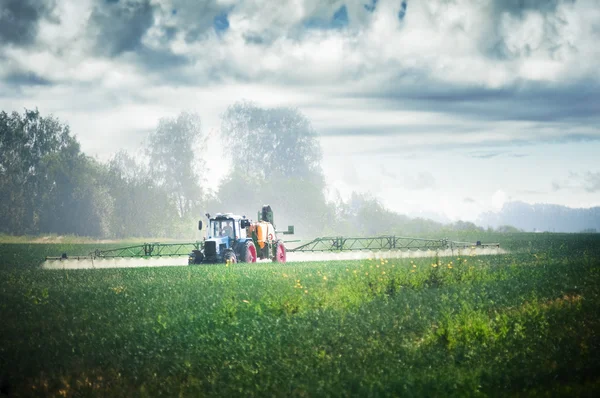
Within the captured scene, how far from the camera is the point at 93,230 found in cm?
7519

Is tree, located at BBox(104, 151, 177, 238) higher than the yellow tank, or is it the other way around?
tree, located at BBox(104, 151, 177, 238)

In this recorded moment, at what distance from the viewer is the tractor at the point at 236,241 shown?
34.0 m

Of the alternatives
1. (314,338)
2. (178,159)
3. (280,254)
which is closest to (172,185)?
(178,159)

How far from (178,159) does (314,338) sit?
73.9m

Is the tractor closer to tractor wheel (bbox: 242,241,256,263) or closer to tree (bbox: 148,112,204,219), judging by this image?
tractor wheel (bbox: 242,241,256,263)

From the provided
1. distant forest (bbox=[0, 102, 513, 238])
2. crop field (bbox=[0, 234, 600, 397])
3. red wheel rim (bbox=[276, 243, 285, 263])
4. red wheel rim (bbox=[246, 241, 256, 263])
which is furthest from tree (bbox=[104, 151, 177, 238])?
crop field (bbox=[0, 234, 600, 397])

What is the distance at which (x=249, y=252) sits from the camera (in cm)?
3519

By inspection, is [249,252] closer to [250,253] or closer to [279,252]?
[250,253]

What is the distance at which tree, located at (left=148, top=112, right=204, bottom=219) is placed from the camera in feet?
279

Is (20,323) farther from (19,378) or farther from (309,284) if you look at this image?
(309,284)

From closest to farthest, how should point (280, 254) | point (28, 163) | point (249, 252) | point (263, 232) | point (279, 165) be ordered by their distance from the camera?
point (249, 252)
point (263, 232)
point (280, 254)
point (28, 163)
point (279, 165)

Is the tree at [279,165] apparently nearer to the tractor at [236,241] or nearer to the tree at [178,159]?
the tree at [178,159]

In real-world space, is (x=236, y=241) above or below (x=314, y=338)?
above

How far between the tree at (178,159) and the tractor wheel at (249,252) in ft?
168
